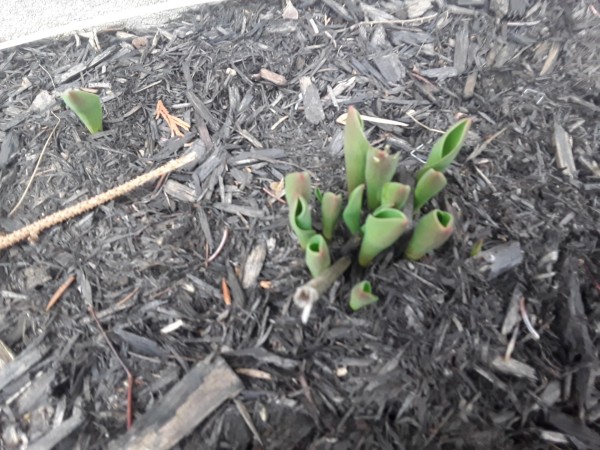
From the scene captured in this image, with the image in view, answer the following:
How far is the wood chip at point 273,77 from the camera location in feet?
5.11

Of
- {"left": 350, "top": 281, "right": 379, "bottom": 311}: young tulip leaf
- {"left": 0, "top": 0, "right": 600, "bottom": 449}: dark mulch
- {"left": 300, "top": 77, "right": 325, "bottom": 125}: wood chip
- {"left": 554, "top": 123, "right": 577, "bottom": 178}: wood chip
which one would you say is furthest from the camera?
{"left": 300, "top": 77, "right": 325, "bottom": 125}: wood chip

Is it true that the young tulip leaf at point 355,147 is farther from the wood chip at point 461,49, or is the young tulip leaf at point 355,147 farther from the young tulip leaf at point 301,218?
the wood chip at point 461,49

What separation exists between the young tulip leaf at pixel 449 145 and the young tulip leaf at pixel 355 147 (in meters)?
0.14

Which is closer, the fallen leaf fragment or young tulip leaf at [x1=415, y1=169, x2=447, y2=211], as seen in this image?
young tulip leaf at [x1=415, y1=169, x2=447, y2=211]

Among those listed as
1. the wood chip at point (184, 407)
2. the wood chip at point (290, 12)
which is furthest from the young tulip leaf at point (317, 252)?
the wood chip at point (290, 12)

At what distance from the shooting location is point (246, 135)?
1.47 metres

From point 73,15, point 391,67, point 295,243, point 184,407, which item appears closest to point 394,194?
point 295,243

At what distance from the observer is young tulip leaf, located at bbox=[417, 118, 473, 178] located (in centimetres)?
99

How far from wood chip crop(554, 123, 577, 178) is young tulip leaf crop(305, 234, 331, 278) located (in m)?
0.77

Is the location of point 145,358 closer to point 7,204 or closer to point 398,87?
point 7,204

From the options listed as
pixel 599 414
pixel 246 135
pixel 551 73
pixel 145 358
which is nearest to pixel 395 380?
pixel 599 414

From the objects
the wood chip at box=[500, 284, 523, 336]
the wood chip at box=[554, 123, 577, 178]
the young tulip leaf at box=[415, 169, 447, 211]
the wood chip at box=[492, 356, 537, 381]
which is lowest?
the wood chip at box=[492, 356, 537, 381]

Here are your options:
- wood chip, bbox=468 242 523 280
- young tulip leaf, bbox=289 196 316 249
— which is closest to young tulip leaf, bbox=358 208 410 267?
young tulip leaf, bbox=289 196 316 249

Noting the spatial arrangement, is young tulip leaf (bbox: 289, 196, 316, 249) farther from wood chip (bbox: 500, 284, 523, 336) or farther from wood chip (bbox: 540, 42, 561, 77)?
wood chip (bbox: 540, 42, 561, 77)
